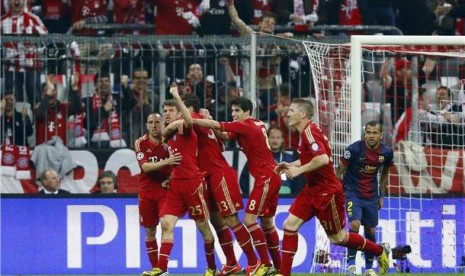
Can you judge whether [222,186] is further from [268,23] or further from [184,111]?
[268,23]

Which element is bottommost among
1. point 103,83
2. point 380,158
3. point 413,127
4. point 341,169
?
point 341,169

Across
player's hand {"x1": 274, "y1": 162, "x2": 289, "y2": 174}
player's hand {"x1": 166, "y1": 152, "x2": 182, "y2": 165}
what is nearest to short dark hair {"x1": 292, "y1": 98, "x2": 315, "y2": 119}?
player's hand {"x1": 274, "y1": 162, "x2": 289, "y2": 174}

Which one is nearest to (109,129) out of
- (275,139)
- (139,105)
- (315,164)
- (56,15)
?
(139,105)

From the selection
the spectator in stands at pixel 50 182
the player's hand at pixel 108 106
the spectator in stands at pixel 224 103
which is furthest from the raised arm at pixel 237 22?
the spectator in stands at pixel 50 182

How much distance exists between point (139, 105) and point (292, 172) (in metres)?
5.75

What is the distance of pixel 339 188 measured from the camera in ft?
A: 52.2

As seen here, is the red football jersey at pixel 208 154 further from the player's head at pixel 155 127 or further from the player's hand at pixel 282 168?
the player's hand at pixel 282 168

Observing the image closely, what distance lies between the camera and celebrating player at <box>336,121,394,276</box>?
1755 cm

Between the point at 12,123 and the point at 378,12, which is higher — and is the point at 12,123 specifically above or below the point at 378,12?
below

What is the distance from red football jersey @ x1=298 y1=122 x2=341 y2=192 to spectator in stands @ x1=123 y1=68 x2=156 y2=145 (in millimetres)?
5006

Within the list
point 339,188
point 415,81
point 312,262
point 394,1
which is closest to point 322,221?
point 339,188

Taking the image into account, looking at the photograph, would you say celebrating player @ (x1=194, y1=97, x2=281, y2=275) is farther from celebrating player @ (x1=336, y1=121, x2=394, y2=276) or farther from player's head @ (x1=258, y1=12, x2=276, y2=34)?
player's head @ (x1=258, y1=12, x2=276, y2=34)

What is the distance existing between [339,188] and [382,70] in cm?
534

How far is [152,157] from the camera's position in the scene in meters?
17.2
